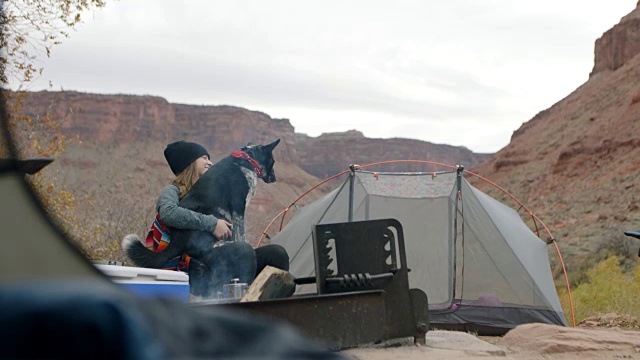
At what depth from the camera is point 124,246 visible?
4.31 m

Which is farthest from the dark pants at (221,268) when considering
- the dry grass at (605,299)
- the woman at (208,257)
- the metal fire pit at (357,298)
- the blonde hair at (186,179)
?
the dry grass at (605,299)

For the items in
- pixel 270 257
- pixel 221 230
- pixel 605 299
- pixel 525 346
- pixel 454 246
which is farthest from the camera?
pixel 605 299

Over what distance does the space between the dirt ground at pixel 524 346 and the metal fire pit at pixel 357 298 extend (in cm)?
9

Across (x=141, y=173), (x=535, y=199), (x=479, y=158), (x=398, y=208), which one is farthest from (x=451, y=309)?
(x=479, y=158)

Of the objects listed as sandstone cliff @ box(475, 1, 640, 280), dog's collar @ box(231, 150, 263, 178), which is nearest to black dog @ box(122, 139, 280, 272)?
dog's collar @ box(231, 150, 263, 178)

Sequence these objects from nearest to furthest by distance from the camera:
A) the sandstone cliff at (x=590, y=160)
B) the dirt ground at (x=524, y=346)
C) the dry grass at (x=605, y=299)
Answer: the dirt ground at (x=524, y=346)
the dry grass at (x=605, y=299)
the sandstone cliff at (x=590, y=160)

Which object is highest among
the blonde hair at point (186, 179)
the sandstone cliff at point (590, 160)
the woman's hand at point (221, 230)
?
the sandstone cliff at point (590, 160)

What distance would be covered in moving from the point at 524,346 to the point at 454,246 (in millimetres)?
2201

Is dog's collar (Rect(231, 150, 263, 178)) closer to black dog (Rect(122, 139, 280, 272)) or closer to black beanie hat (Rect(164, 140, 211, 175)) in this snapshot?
black dog (Rect(122, 139, 280, 272))

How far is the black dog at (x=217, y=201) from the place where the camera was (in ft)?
14.3

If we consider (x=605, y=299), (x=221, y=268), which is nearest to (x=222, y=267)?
(x=221, y=268)

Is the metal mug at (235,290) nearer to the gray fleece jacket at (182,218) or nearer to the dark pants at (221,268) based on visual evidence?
the dark pants at (221,268)

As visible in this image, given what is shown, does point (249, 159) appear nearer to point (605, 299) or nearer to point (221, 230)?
point (221, 230)

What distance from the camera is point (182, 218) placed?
168 inches
